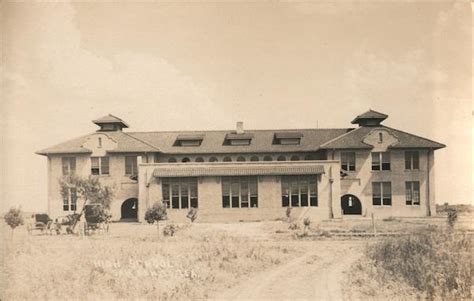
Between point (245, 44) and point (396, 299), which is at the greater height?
point (245, 44)

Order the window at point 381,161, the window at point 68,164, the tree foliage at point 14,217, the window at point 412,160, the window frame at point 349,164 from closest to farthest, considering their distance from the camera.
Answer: the tree foliage at point 14,217, the window at point 68,164, the window at point 412,160, the window at point 381,161, the window frame at point 349,164

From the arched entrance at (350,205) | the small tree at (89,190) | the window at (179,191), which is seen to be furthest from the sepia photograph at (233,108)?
the arched entrance at (350,205)

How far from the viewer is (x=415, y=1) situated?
14531mm

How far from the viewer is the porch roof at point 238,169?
23.8 metres

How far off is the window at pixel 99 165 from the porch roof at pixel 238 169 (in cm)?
281

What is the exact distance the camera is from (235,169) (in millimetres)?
24047

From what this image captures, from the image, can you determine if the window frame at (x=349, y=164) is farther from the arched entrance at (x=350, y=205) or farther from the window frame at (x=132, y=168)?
the window frame at (x=132, y=168)

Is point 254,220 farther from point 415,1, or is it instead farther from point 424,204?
point 415,1

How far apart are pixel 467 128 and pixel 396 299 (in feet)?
20.0

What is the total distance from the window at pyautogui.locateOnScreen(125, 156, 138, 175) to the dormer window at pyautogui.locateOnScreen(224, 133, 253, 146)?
5643mm

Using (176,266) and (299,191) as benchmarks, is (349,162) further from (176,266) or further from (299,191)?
(176,266)

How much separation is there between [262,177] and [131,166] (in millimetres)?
7137

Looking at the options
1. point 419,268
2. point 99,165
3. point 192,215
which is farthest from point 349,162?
point 99,165

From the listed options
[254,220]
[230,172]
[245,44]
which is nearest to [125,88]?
[245,44]
